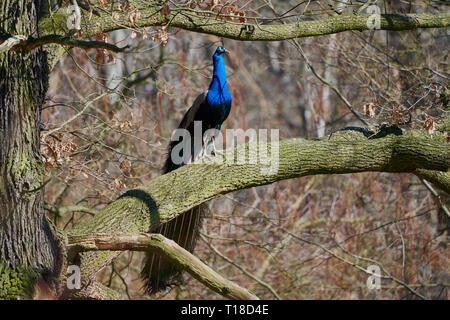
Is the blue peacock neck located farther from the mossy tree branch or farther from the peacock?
the mossy tree branch

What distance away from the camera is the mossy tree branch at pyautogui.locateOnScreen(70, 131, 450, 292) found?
4730 millimetres

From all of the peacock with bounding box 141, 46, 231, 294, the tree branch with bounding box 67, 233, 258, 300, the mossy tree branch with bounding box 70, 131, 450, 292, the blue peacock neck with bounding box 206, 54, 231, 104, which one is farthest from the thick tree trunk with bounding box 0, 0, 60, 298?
the blue peacock neck with bounding box 206, 54, 231, 104

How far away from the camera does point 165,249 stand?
388 centimetres

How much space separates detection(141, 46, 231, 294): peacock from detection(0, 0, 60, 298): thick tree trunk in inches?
52.6

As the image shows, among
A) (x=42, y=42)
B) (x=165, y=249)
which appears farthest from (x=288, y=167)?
(x=42, y=42)

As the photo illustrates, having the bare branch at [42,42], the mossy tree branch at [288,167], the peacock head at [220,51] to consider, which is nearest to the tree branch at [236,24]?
the mossy tree branch at [288,167]

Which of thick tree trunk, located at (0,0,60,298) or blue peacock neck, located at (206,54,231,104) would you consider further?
blue peacock neck, located at (206,54,231,104)

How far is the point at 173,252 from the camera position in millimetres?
3859

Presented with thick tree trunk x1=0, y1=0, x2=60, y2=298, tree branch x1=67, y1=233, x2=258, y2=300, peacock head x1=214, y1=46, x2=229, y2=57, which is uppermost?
peacock head x1=214, y1=46, x2=229, y2=57

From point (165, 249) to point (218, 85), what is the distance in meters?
3.07

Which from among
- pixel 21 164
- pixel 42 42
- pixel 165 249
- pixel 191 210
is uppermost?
pixel 42 42

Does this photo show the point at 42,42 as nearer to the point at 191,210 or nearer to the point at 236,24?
the point at 236,24

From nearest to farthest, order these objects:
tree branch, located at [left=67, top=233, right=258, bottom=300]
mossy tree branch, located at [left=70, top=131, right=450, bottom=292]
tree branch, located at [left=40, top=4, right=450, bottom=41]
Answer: tree branch, located at [left=67, top=233, right=258, bottom=300]
mossy tree branch, located at [left=70, top=131, right=450, bottom=292]
tree branch, located at [left=40, top=4, right=450, bottom=41]
